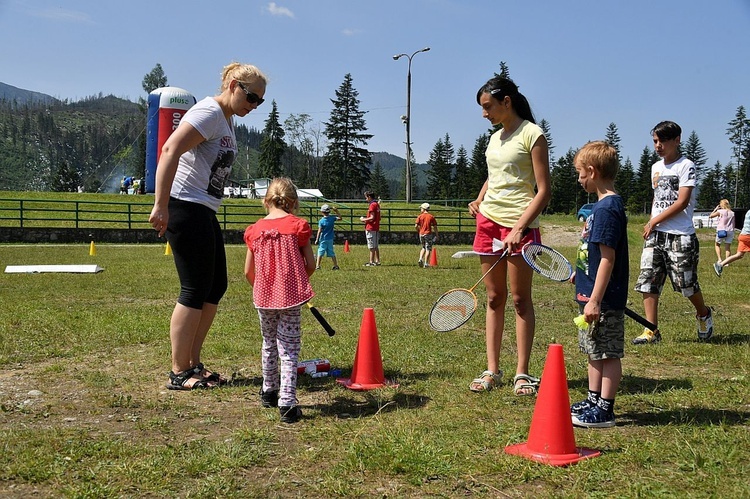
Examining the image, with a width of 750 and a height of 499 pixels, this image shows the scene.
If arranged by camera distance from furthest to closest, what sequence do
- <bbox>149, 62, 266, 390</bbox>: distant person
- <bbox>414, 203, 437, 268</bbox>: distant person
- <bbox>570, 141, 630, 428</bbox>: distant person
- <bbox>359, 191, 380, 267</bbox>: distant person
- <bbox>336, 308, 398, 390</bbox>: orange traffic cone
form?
<bbox>414, 203, 437, 268</bbox>: distant person → <bbox>359, 191, 380, 267</bbox>: distant person → <bbox>336, 308, 398, 390</bbox>: orange traffic cone → <bbox>149, 62, 266, 390</bbox>: distant person → <bbox>570, 141, 630, 428</bbox>: distant person

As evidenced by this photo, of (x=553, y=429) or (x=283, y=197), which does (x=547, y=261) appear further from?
(x=283, y=197)

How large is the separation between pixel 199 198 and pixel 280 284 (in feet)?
3.22

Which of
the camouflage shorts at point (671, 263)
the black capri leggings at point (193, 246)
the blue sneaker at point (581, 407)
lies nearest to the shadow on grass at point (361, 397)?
the black capri leggings at point (193, 246)

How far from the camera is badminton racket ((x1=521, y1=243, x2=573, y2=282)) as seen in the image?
170 inches

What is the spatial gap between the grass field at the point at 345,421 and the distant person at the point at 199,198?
0.41 m

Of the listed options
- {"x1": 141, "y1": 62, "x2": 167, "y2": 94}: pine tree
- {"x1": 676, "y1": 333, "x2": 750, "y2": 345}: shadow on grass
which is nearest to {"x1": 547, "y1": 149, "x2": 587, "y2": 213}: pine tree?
{"x1": 141, "y1": 62, "x2": 167, "y2": 94}: pine tree

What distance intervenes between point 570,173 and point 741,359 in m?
95.7

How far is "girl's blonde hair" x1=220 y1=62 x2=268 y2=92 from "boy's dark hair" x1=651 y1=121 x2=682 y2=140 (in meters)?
3.76

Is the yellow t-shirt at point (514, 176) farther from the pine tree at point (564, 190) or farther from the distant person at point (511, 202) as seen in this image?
the pine tree at point (564, 190)

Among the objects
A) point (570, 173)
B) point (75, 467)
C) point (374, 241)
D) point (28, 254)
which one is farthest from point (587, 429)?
point (570, 173)

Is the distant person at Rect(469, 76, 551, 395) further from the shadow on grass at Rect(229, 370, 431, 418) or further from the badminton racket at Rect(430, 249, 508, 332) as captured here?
the shadow on grass at Rect(229, 370, 431, 418)

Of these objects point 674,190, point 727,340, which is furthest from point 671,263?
point 727,340

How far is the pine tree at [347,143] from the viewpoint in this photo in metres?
98.8

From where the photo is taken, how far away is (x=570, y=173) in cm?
9700
